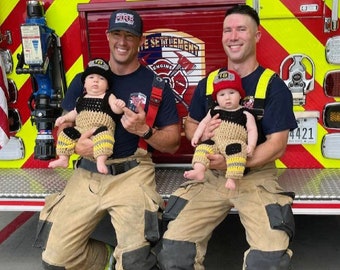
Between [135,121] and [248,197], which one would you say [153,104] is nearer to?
[135,121]

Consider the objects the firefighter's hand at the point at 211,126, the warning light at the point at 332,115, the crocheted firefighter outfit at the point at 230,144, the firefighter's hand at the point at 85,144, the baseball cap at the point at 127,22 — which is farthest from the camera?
the warning light at the point at 332,115

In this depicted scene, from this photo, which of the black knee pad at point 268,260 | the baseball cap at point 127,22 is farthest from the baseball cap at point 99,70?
the black knee pad at point 268,260

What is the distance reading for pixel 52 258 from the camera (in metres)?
2.65

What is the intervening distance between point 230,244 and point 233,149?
1131 mm

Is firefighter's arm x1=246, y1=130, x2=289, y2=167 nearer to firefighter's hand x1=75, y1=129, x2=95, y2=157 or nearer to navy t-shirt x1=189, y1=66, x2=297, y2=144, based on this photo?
navy t-shirt x1=189, y1=66, x2=297, y2=144

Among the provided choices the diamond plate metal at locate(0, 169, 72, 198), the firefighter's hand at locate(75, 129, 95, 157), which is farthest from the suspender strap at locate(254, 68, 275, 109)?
the diamond plate metal at locate(0, 169, 72, 198)

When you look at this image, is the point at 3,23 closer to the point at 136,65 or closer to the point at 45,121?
the point at 45,121

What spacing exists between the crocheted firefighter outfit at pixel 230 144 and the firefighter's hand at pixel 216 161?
21mm

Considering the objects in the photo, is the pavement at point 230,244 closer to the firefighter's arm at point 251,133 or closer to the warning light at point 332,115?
the warning light at point 332,115

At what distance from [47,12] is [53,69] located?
36 cm

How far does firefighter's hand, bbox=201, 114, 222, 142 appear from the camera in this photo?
2.62 m

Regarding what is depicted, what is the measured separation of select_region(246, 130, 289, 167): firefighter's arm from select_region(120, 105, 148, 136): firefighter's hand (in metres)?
0.58

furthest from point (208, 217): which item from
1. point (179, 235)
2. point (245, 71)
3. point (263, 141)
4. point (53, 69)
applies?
point (53, 69)

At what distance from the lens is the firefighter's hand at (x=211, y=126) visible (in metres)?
2.62
